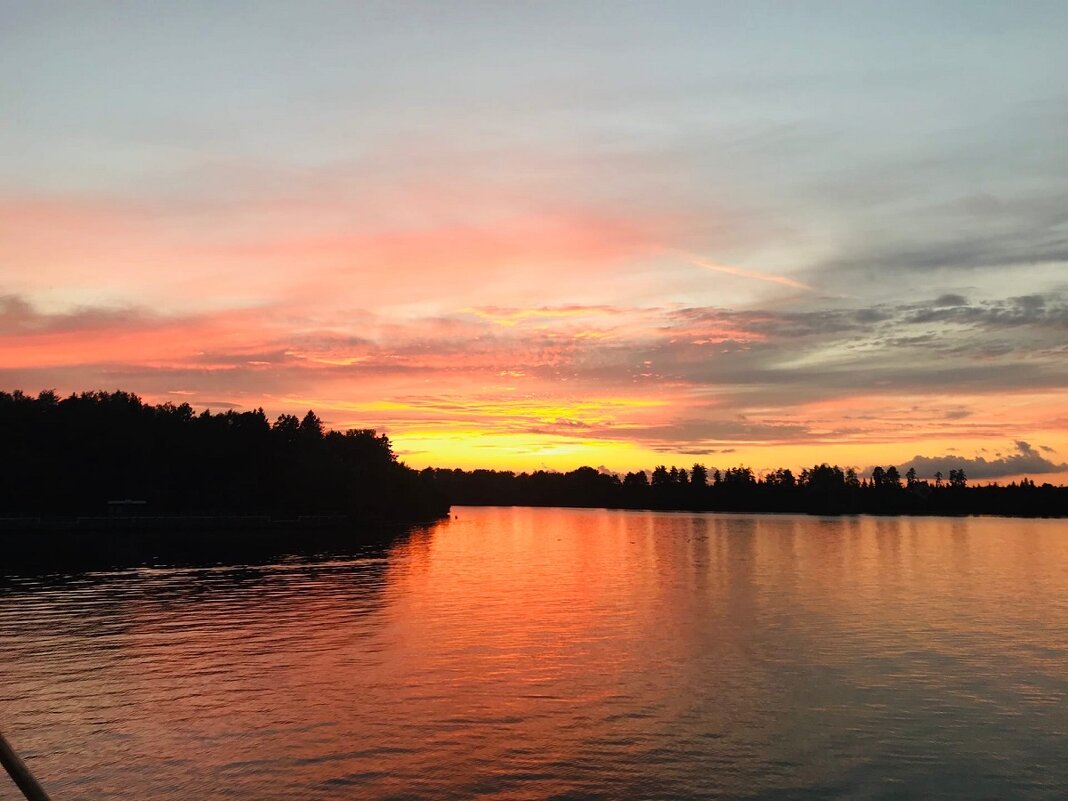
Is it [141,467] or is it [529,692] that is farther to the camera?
[141,467]

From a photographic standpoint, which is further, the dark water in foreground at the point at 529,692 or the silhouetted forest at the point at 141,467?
the silhouetted forest at the point at 141,467

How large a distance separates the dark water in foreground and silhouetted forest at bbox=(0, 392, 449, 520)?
100 metres

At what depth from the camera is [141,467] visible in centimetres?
17175

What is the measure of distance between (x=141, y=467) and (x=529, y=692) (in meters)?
161

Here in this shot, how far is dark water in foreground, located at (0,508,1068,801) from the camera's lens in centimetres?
2397

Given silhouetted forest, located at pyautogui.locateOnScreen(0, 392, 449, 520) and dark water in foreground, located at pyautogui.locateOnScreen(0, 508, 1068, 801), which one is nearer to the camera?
dark water in foreground, located at pyautogui.locateOnScreen(0, 508, 1068, 801)

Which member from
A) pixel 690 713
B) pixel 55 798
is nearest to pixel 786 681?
pixel 690 713

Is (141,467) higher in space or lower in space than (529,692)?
higher

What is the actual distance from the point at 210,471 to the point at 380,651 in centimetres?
15393

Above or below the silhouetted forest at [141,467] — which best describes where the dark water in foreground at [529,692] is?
below

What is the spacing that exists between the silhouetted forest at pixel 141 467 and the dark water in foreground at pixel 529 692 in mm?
100285

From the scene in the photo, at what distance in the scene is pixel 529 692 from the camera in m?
33.7

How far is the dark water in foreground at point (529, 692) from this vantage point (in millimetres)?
23969

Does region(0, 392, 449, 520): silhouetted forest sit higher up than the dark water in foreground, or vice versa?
region(0, 392, 449, 520): silhouetted forest
